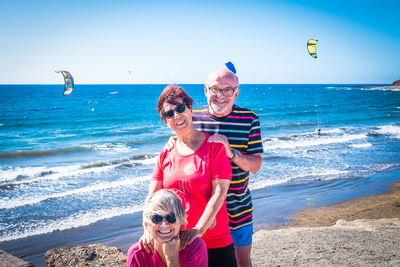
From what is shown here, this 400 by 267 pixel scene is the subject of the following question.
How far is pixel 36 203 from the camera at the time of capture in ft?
28.0

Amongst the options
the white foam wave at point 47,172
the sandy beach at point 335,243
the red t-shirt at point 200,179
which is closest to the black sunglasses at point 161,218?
the red t-shirt at point 200,179

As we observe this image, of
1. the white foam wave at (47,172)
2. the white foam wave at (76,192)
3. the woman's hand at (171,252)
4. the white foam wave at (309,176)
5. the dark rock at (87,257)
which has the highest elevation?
the woman's hand at (171,252)

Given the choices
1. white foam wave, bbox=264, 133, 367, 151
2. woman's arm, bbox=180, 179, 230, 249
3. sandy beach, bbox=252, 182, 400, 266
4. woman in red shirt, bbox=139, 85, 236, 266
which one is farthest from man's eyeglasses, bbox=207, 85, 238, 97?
white foam wave, bbox=264, 133, 367, 151

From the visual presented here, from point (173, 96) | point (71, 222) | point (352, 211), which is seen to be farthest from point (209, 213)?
point (352, 211)

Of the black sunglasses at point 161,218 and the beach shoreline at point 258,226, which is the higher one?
the black sunglasses at point 161,218

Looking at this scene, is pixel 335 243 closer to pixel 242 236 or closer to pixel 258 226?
pixel 258 226

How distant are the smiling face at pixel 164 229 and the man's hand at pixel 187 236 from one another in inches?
1.8

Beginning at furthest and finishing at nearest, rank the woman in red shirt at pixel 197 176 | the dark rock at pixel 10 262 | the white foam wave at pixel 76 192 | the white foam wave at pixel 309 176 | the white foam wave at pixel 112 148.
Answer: the white foam wave at pixel 112 148, the white foam wave at pixel 309 176, the white foam wave at pixel 76 192, the dark rock at pixel 10 262, the woman in red shirt at pixel 197 176

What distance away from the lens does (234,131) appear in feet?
8.31

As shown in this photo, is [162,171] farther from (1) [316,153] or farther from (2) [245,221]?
Result: (1) [316,153]

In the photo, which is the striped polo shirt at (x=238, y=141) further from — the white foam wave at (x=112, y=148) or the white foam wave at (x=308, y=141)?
the white foam wave at (x=112, y=148)

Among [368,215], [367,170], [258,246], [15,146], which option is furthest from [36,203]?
[15,146]

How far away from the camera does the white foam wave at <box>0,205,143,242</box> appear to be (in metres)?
6.75

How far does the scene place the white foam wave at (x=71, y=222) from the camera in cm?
675
